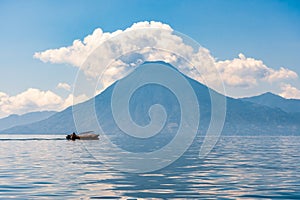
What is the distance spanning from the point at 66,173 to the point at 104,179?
7710mm

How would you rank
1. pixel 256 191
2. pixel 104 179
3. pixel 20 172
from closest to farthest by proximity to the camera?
pixel 256 191
pixel 104 179
pixel 20 172

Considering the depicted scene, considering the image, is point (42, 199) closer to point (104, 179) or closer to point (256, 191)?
point (104, 179)

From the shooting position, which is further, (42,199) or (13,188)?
(13,188)

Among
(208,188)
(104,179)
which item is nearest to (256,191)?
(208,188)

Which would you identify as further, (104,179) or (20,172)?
(20,172)

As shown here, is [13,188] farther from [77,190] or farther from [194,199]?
[194,199]

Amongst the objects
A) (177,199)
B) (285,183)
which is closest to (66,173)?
(177,199)

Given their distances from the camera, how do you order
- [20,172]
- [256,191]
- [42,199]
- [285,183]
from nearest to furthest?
[42,199] < [256,191] < [285,183] < [20,172]

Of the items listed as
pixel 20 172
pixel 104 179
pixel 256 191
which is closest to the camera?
pixel 256 191

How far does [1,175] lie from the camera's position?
54.0 m

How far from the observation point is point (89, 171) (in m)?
58.7

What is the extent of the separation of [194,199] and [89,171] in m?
24.9

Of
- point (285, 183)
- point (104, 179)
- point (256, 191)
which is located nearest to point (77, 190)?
point (104, 179)

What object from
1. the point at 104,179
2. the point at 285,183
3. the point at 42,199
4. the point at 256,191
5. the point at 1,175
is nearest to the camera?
the point at 42,199
